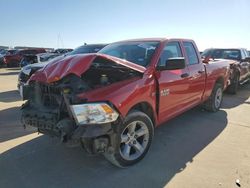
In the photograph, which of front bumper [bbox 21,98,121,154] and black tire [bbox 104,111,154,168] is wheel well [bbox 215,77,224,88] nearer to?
black tire [bbox 104,111,154,168]

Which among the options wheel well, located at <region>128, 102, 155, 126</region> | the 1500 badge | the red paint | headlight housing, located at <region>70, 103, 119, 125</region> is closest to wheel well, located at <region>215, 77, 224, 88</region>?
the red paint

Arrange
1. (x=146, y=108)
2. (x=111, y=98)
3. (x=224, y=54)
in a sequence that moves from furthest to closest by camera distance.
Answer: (x=224, y=54), (x=146, y=108), (x=111, y=98)

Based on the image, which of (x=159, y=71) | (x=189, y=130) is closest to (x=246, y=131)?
(x=189, y=130)

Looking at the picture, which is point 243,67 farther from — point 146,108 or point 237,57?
point 146,108

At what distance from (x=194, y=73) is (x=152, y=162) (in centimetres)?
225

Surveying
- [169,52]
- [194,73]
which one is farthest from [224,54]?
[169,52]

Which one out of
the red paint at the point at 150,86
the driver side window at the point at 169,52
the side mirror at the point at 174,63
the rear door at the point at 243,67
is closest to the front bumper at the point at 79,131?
the red paint at the point at 150,86

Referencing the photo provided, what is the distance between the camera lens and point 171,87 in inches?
168

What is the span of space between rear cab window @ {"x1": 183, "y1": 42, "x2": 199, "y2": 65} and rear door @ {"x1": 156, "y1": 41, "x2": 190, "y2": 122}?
341mm

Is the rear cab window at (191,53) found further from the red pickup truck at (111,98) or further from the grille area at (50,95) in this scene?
the grille area at (50,95)

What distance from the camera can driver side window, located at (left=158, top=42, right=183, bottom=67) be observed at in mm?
4258

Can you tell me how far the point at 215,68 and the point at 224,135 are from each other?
2.01 m

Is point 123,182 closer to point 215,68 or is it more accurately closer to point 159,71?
point 159,71

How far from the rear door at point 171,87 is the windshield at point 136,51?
21 centimetres
